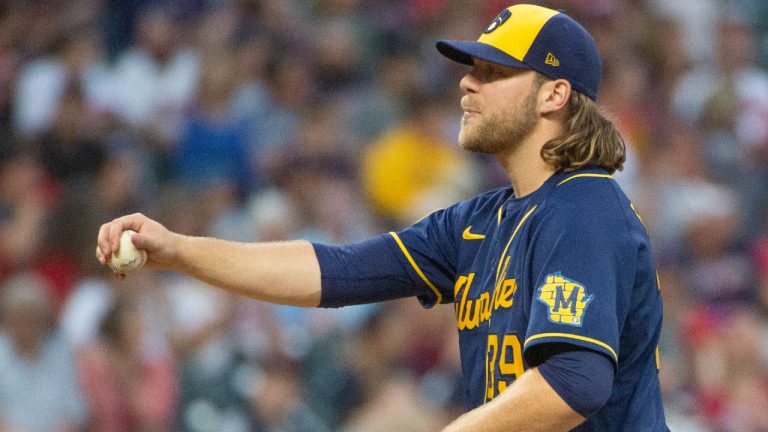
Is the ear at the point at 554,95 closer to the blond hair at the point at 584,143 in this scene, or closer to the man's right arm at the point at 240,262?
the blond hair at the point at 584,143

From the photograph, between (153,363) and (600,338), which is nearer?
(600,338)

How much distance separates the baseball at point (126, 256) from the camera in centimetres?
351

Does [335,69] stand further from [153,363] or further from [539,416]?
[539,416]

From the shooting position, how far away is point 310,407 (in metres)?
6.87

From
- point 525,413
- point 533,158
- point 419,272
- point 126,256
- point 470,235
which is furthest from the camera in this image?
point 419,272

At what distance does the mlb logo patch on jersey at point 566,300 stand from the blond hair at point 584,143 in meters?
0.47

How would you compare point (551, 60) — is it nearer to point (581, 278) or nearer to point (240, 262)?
point (581, 278)

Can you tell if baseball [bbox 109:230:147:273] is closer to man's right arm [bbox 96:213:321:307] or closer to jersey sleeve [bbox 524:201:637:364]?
man's right arm [bbox 96:213:321:307]

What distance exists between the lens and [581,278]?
3168 mm

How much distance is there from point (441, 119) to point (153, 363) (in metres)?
3.12

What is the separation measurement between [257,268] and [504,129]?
0.88 meters

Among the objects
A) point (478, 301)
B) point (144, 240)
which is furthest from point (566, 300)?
point (144, 240)

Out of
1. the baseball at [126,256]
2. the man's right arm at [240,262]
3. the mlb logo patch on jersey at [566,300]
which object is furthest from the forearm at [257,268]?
the mlb logo patch on jersey at [566,300]

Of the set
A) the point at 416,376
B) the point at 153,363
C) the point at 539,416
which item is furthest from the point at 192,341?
the point at 539,416
